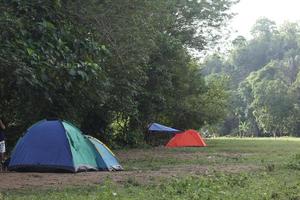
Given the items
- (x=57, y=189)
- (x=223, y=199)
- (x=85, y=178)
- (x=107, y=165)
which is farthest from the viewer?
(x=107, y=165)

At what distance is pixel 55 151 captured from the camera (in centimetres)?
1306

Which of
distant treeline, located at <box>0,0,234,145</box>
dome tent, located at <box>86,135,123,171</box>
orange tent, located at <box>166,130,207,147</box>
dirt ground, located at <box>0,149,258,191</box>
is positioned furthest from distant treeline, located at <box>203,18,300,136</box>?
dirt ground, located at <box>0,149,258,191</box>

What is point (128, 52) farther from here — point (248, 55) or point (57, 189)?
point (248, 55)

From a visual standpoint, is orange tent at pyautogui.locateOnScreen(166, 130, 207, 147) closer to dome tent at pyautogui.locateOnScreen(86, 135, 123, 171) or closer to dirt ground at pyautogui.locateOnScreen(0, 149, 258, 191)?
dirt ground at pyautogui.locateOnScreen(0, 149, 258, 191)

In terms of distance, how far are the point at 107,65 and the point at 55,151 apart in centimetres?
510

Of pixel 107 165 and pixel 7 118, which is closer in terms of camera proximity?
pixel 107 165

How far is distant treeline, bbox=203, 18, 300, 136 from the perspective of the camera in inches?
3248

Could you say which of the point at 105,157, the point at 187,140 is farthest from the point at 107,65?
the point at 187,140

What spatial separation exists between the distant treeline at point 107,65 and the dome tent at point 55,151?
894mm

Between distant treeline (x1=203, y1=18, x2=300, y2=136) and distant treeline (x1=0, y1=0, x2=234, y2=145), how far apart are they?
73.7 ft

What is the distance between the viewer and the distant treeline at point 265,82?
8250 centimetres

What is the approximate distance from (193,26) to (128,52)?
1572 centimetres

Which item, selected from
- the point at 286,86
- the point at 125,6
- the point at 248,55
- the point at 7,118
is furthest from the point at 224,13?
the point at 248,55

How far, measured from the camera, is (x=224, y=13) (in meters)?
34.5
